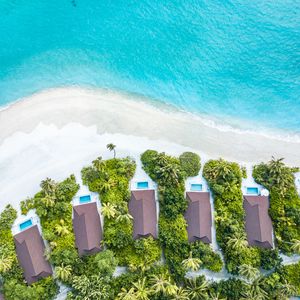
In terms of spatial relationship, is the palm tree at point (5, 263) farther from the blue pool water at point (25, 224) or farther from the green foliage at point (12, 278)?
the blue pool water at point (25, 224)

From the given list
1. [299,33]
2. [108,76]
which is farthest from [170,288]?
[299,33]

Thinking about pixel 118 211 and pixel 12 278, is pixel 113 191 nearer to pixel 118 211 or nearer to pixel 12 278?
pixel 118 211

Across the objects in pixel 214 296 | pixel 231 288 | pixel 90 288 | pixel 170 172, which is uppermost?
pixel 170 172

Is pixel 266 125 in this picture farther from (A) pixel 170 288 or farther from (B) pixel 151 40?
(A) pixel 170 288

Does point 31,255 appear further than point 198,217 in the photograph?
No

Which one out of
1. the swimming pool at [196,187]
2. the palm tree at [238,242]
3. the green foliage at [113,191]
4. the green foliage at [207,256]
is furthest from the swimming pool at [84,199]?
the palm tree at [238,242]

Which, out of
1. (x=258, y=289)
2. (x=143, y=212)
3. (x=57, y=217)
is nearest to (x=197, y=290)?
(x=258, y=289)
